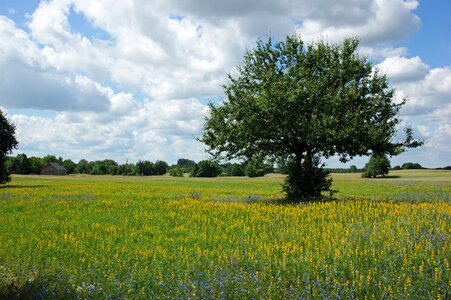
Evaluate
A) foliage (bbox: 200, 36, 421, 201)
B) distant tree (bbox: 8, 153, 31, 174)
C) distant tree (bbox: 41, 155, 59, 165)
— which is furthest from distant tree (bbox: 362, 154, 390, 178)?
distant tree (bbox: 41, 155, 59, 165)

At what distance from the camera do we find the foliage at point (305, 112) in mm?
23562

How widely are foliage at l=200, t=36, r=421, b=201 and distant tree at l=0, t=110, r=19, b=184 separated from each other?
35.9 metres

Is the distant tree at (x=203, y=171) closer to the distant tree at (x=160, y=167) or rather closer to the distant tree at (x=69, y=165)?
the distant tree at (x=160, y=167)

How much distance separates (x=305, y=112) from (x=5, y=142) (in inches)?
1700

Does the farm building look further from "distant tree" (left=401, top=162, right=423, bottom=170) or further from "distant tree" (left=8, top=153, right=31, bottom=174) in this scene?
"distant tree" (left=401, top=162, right=423, bottom=170)

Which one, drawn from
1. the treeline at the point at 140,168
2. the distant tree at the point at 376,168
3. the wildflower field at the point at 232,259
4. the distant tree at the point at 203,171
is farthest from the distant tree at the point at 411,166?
the wildflower field at the point at 232,259

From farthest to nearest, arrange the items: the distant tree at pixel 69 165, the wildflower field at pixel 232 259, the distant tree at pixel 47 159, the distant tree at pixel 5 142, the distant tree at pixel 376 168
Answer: the distant tree at pixel 69 165 → the distant tree at pixel 47 159 → the distant tree at pixel 376 168 → the distant tree at pixel 5 142 → the wildflower field at pixel 232 259

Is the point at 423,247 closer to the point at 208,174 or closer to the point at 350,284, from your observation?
the point at 350,284

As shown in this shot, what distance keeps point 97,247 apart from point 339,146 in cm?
1749

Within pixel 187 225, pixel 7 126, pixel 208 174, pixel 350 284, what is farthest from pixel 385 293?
pixel 208 174

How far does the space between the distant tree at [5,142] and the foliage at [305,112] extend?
1412 inches

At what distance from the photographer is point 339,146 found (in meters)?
25.1

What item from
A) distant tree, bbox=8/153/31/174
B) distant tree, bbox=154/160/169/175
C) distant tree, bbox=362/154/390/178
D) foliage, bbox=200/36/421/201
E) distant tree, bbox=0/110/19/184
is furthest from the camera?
distant tree, bbox=154/160/169/175

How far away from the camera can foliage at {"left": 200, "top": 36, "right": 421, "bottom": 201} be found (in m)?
23.6
